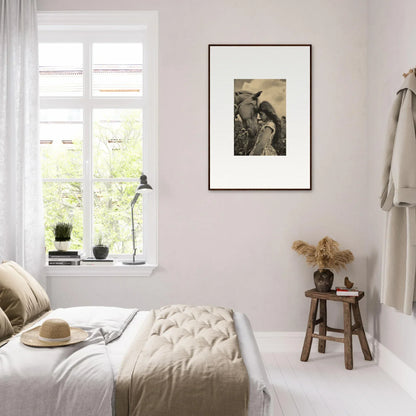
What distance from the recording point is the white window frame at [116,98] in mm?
3680

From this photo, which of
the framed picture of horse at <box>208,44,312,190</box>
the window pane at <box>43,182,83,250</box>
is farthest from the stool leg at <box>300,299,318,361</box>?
the window pane at <box>43,182,83,250</box>

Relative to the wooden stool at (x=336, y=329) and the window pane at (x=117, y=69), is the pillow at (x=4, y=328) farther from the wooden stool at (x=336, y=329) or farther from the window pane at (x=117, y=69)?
the window pane at (x=117, y=69)

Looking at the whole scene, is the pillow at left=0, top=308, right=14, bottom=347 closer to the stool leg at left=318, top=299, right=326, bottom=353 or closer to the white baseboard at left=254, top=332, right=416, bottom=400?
the white baseboard at left=254, top=332, right=416, bottom=400

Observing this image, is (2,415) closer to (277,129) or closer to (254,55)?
(277,129)

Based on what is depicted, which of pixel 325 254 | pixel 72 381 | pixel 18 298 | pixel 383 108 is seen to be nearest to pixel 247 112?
pixel 383 108

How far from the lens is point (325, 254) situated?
3.40 meters

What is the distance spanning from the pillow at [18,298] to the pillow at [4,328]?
0.12 m

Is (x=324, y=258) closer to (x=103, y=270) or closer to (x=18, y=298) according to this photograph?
(x=103, y=270)

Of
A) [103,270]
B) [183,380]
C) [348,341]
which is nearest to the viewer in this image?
[183,380]

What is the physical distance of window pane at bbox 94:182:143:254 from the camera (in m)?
3.84

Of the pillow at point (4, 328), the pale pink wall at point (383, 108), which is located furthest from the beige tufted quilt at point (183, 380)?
the pale pink wall at point (383, 108)

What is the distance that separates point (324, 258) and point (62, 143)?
2224 mm

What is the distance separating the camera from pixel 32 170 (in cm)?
358

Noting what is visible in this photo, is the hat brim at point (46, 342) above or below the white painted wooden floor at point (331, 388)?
above
